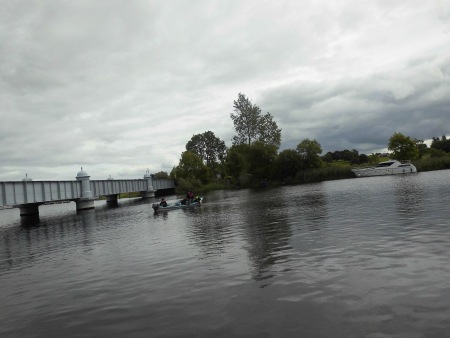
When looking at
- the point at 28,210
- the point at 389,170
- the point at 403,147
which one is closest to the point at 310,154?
the point at 389,170

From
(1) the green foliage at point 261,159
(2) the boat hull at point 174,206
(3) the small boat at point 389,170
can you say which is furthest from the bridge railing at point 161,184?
(2) the boat hull at point 174,206

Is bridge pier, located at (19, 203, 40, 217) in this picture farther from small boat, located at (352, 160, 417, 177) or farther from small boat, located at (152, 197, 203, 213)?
small boat, located at (352, 160, 417, 177)

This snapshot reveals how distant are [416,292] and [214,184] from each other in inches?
4753

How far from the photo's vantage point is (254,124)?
356 feet

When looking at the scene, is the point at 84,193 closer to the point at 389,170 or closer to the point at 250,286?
the point at 250,286

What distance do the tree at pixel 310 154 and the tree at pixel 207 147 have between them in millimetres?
56284

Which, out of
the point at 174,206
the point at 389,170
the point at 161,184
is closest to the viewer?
the point at 174,206

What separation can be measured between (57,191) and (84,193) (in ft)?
30.6

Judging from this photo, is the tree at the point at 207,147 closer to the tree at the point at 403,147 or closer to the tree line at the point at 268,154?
the tree line at the point at 268,154

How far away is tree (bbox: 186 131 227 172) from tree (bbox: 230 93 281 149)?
49.1 metres

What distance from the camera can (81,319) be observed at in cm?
978

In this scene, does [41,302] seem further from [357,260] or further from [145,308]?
→ [357,260]

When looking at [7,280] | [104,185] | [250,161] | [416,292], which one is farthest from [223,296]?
[250,161]

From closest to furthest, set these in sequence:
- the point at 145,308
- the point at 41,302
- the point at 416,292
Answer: the point at 416,292 → the point at 145,308 → the point at 41,302
